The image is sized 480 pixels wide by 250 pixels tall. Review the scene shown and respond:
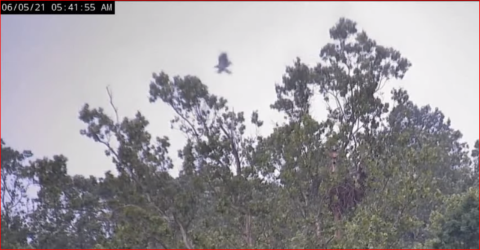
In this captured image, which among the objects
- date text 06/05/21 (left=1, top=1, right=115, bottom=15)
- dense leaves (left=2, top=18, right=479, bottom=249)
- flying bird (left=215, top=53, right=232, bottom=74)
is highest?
date text 06/05/21 (left=1, top=1, right=115, bottom=15)

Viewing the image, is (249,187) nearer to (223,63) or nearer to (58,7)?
(223,63)

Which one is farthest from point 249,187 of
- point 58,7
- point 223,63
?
point 58,7

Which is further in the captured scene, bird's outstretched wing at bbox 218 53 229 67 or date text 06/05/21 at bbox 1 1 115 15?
bird's outstretched wing at bbox 218 53 229 67

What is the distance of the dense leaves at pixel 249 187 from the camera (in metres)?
8.00

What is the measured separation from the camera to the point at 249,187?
28.6ft

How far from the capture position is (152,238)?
775 centimetres

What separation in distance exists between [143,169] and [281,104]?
9.95ft

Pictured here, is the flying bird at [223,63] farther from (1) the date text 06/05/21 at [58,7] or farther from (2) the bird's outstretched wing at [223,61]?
(1) the date text 06/05/21 at [58,7]

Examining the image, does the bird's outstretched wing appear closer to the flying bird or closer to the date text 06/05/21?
the flying bird

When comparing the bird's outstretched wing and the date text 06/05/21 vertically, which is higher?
the date text 06/05/21

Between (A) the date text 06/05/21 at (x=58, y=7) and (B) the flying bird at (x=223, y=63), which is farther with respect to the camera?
(B) the flying bird at (x=223, y=63)

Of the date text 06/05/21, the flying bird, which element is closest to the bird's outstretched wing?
the flying bird

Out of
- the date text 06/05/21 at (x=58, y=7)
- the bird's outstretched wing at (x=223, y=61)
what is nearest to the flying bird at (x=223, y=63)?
the bird's outstretched wing at (x=223, y=61)

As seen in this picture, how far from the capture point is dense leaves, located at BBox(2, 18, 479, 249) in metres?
8.00
